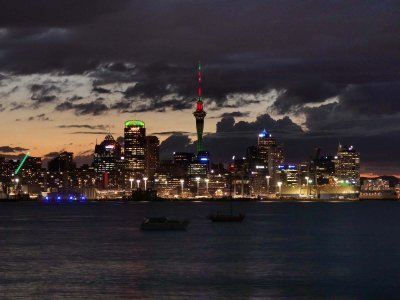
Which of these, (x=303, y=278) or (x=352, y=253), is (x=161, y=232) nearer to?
(x=352, y=253)

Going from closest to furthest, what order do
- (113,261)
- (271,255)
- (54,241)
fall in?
(113,261) < (271,255) < (54,241)

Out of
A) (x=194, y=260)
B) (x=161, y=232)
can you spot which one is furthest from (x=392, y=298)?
(x=161, y=232)

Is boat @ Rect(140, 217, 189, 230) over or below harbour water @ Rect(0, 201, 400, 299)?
over

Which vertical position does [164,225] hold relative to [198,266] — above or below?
above

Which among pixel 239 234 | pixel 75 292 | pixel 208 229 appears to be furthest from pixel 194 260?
pixel 208 229

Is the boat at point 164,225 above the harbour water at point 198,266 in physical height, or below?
above

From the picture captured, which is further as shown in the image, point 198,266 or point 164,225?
point 164,225

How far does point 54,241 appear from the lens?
9775 cm

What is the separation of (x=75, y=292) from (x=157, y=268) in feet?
47.8

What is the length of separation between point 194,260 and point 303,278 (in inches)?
607

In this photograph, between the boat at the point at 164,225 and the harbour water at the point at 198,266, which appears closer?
the harbour water at the point at 198,266

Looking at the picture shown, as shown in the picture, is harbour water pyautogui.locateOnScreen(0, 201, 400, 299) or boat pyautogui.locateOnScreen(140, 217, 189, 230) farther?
boat pyautogui.locateOnScreen(140, 217, 189, 230)

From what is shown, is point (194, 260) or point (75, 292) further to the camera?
→ point (194, 260)

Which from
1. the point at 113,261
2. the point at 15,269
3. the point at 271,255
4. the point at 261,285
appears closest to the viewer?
the point at 261,285
